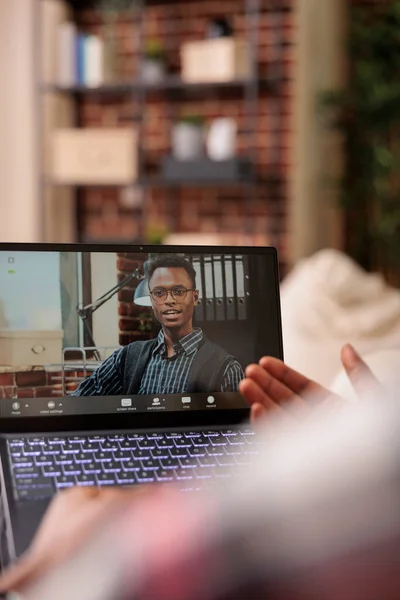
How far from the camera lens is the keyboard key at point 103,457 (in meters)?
0.91

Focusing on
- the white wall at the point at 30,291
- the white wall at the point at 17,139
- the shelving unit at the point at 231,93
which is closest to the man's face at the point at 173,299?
the white wall at the point at 30,291

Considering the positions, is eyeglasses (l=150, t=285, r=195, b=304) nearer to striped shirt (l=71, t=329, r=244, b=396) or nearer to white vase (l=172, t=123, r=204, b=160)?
striped shirt (l=71, t=329, r=244, b=396)

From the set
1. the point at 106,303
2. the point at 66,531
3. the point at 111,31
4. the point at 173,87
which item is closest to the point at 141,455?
the point at 106,303

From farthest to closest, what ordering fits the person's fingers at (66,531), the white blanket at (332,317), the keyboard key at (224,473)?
1. the white blanket at (332,317)
2. the keyboard key at (224,473)
3. the person's fingers at (66,531)

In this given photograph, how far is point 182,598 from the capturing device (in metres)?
0.30

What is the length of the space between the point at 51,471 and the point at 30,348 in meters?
0.22

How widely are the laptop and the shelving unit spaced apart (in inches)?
130

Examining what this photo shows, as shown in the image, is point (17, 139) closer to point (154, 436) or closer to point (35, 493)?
point (154, 436)

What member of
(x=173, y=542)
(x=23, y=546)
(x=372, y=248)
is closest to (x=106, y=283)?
(x=23, y=546)

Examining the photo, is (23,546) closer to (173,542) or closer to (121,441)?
(121,441)

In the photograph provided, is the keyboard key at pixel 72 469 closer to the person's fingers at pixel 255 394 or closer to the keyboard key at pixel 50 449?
the keyboard key at pixel 50 449

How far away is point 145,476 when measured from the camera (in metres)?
0.89

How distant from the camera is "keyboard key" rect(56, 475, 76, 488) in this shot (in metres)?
0.84

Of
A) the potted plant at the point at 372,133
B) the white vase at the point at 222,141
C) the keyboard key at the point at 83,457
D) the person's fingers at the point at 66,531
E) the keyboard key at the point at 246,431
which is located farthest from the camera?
the white vase at the point at 222,141
